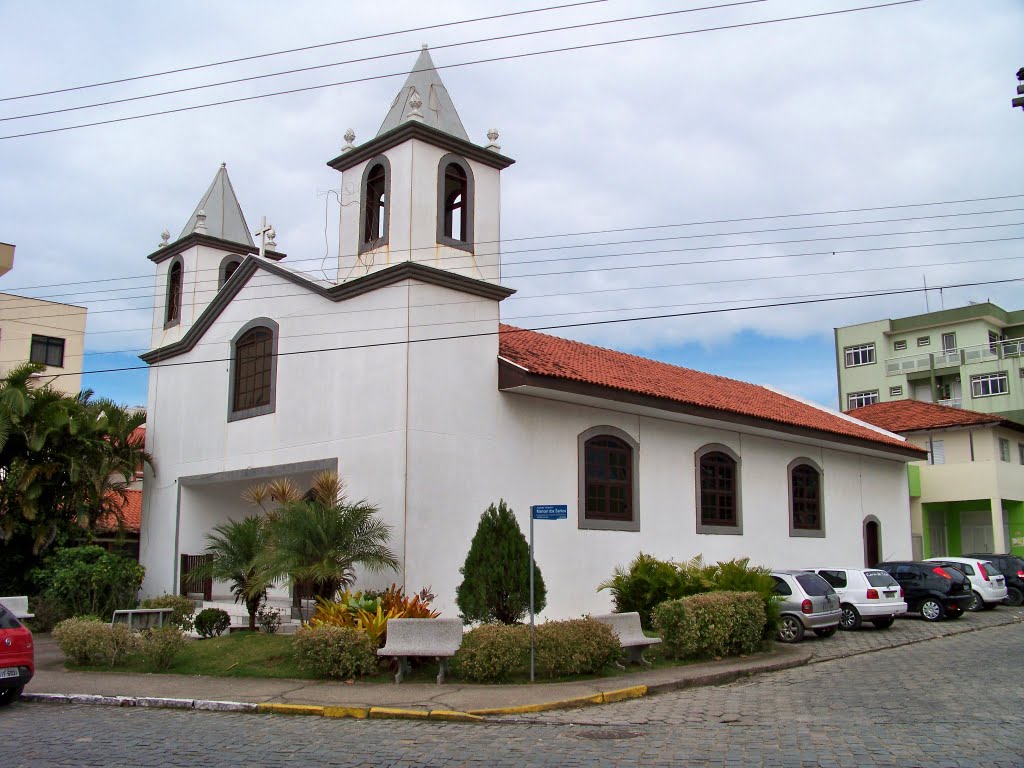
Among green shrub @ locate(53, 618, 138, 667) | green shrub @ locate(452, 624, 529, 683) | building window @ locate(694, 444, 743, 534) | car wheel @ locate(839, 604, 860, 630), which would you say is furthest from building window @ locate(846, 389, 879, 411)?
green shrub @ locate(53, 618, 138, 667)

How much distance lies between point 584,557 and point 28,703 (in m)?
10.8

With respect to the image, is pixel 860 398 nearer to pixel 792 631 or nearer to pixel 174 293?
pixel 792 631

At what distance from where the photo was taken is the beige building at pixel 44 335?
45.0 meters

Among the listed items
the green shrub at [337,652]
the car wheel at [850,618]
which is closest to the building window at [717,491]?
the car wheel at [850,618]

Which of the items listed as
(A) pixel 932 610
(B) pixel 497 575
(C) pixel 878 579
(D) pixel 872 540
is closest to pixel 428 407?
(B) pixel 497 575

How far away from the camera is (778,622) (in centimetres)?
1630

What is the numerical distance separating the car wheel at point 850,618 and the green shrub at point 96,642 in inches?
563

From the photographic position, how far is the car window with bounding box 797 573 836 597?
18.6 meters

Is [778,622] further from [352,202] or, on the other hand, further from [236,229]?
[236,229]

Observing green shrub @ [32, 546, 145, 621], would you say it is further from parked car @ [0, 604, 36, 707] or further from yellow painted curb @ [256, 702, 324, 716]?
yellow painted curb @ [256, 702, 324, 716]

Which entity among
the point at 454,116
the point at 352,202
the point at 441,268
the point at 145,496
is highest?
the point at 454,116

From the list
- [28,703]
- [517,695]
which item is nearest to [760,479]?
[517,695]

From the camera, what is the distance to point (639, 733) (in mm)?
9992

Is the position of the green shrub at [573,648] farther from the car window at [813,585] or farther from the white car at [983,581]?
the white car at [983,581]
